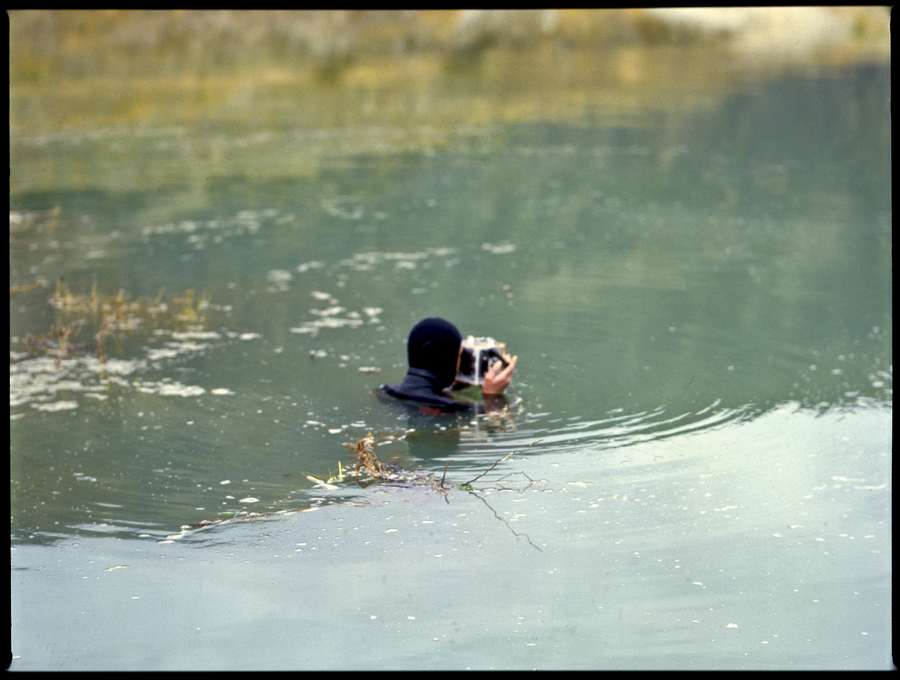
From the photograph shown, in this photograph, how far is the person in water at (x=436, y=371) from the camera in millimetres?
Result: 7164

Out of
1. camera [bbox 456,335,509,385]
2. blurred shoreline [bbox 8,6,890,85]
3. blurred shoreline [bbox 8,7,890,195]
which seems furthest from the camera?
blurred shoreline [bbox 8,6,890,85]

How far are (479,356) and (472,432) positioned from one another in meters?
0.56

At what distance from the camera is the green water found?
15.4 ft

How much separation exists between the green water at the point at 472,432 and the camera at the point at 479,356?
38cm

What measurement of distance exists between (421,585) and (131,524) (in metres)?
1.69

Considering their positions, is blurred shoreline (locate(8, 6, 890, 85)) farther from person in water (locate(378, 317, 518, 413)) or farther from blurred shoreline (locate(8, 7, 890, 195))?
person in water (locate(378, 317, 518, 413))

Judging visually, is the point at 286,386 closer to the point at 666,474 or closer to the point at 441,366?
the point at 441,366

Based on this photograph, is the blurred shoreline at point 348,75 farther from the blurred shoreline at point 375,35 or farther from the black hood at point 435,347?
the black hood at point 435,347

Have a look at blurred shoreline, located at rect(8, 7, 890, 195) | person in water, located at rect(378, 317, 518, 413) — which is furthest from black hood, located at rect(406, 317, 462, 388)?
blurred shoreline, located at rect(8, 7, 890, 195)

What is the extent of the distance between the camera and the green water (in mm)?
378

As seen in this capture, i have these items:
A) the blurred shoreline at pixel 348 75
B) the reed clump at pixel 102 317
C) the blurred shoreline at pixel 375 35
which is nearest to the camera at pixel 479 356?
the reed clump at pixel 102 317

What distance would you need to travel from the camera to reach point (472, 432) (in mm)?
7012

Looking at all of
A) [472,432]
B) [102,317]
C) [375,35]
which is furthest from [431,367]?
[375,35]

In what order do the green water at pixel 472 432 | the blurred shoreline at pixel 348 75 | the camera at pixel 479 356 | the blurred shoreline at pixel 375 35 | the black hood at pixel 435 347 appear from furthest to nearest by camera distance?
1. the blurred shoreline at pixel 375 35
2. the blurred shoreline at pixel 348 75
3. the camera at pixel 479 356
4. the black hood at pixel 435 347
5. the green water at pixel 472 432
